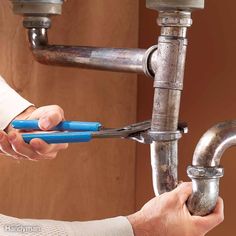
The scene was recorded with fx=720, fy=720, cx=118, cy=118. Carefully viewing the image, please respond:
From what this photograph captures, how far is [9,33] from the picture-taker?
1.23 meters

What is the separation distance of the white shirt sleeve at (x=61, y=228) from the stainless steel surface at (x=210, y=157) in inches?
4.0

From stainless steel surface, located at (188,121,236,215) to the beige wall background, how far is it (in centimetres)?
42

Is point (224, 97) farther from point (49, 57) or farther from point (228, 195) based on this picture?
point (49, 57)

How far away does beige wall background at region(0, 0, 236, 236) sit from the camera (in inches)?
49.4

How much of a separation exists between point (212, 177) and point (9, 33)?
0.54 m

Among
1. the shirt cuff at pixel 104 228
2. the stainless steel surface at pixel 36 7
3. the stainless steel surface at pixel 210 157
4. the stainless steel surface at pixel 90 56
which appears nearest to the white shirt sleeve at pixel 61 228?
the shirt cuff at pixel 104 228

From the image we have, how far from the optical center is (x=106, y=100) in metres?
1.37

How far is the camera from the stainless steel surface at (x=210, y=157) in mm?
831

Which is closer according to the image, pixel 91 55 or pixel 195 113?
pixel 91 55

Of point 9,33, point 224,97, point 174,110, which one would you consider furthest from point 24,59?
point 174,110

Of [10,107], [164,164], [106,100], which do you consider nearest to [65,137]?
[164,164]

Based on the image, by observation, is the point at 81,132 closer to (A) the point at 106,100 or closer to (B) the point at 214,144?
(B) the point at 214,144

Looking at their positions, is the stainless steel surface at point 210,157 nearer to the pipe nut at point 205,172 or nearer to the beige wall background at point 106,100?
the pipe nut at point 205,172

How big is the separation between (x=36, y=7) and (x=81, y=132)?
1.10ft
